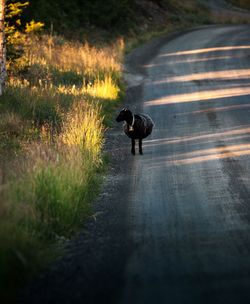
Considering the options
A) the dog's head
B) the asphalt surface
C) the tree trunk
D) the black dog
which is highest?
the tree trunk

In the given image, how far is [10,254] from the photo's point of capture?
6.54m

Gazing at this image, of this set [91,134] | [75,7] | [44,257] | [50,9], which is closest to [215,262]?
[44,257]

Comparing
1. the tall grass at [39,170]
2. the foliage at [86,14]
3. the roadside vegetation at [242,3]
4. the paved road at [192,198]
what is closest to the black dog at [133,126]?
the paved road at [192,198]

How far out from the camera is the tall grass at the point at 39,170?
6926mm

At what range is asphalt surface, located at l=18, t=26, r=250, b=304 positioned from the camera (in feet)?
20.1

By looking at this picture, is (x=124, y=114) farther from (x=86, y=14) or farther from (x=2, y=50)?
(x=86, y=14)

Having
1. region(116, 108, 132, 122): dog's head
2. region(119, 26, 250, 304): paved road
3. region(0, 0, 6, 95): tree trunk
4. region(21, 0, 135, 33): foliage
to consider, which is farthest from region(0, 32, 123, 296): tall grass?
region(21, 0, 135, 33): foliage

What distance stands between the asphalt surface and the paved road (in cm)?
2

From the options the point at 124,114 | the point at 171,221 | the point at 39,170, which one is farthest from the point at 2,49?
the point at 171,221

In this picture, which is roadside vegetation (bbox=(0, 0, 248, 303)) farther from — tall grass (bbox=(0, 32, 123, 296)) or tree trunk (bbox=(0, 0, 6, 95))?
tree trunk (bbox=(0, 0, 6, 95))

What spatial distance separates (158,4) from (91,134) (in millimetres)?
38078

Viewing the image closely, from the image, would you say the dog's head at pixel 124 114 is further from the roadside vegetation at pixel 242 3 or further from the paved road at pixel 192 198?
the roadside vegetation at pixel 242 3

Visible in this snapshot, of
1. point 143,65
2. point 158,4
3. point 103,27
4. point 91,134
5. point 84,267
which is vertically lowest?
point 84,267

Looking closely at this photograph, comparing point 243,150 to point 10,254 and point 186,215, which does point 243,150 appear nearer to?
point 186,215
